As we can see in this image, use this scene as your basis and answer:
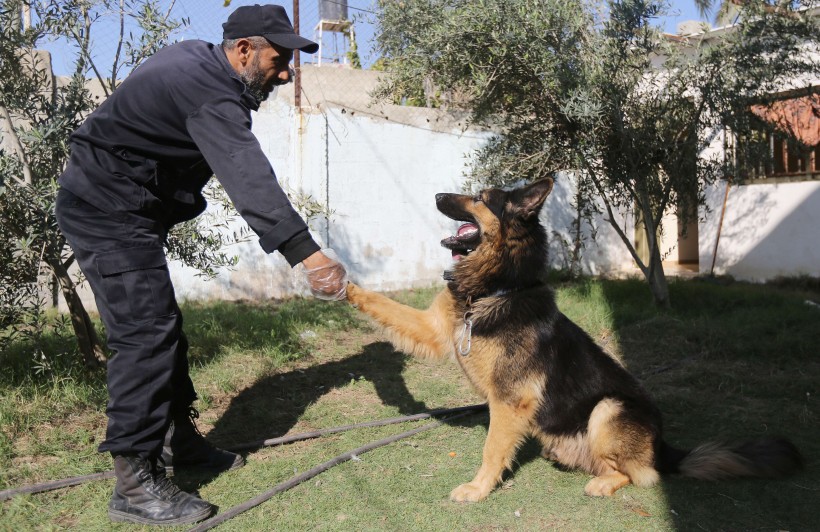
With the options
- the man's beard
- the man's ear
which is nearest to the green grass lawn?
the man's beard

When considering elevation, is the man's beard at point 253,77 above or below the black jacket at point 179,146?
above

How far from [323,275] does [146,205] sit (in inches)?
40.2

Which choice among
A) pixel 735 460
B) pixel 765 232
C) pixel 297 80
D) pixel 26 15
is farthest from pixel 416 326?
pixel 765 232

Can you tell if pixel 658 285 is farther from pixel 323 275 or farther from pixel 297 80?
pixel 323 275

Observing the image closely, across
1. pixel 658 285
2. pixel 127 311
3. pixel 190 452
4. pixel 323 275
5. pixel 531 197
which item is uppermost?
pixel 531 197

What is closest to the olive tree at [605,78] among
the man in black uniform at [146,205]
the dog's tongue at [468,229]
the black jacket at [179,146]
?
the dog's tongue at [468,229]

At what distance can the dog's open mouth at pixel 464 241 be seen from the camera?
386cm

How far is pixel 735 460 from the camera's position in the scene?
3586 mm

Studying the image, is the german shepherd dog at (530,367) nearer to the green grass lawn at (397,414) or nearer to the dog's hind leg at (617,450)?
the dog's hind leg at (617,450)

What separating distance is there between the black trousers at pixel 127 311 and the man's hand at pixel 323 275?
0.86 meters

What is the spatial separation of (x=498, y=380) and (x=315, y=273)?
1.30m

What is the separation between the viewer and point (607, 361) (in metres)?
3.84

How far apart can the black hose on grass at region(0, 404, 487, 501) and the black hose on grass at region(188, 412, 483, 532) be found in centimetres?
22

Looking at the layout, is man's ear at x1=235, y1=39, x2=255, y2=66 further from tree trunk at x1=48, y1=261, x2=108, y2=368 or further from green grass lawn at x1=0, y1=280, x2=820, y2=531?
tree trunk at x1=48, y1=261, x2=108, y2=368
